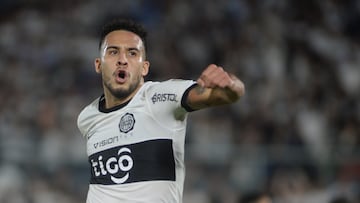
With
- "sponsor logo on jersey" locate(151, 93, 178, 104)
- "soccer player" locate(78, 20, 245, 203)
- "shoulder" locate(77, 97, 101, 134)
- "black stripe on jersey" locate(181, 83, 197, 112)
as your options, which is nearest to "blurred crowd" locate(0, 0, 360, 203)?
"shoulder" locate(77, 97, 101, 134)

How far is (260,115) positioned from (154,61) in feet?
6.45

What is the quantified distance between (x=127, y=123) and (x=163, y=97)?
0.91ft

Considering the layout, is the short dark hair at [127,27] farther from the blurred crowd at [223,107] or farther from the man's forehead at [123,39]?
the blurred crowd at [223,107]

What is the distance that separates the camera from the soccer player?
190 inches

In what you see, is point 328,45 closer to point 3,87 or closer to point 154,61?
point 154,61

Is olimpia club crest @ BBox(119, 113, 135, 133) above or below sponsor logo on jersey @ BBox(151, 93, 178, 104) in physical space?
below

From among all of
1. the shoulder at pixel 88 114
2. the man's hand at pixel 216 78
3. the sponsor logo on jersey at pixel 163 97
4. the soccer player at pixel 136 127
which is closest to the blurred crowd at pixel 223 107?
the shoulder at pixel 88 114

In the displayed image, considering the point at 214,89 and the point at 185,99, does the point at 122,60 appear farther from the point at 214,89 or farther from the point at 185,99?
the point at 214,89

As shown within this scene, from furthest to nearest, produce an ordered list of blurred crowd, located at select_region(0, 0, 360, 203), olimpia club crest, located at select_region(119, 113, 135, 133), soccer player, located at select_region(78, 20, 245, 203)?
blurred crowd, located at select_region(0, 0, 360, 203) → olimpia club crest, located at select_region(119, 113, 135, 133) → soccer player, located at select_region(78, 20, 245, 203)

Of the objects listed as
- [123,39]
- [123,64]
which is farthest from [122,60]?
[123,39]

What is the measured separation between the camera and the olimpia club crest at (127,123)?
16.2ft

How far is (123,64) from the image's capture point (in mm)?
5023

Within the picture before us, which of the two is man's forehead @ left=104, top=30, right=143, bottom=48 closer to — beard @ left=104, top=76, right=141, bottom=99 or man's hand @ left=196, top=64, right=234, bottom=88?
beard @ left=104, top=76, right=141, bottom=99

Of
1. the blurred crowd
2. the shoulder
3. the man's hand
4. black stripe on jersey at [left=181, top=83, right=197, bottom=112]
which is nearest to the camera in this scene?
the man's hand
